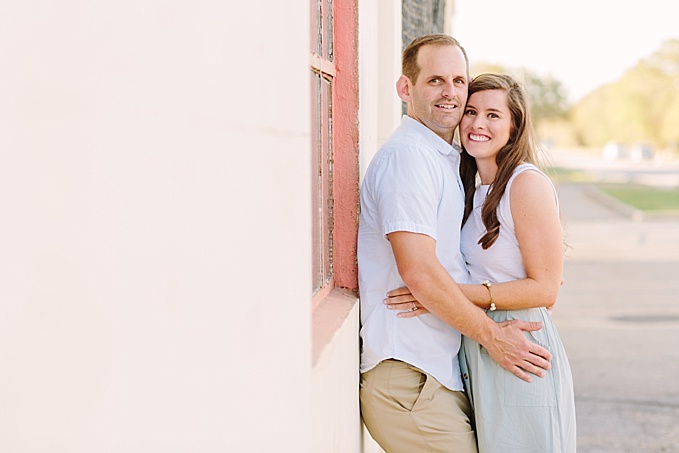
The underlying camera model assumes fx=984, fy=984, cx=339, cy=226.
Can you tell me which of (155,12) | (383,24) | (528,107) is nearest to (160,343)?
(155,12)

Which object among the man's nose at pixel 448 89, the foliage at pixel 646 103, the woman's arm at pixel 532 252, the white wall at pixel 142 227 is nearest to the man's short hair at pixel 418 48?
the man's nose at pixel 448 89

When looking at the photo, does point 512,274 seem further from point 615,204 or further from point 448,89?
point 615,204

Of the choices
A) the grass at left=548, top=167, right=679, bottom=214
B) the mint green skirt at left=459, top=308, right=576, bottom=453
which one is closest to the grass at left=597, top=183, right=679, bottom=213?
the grass at left=548, top=167, right=679, bottom=214

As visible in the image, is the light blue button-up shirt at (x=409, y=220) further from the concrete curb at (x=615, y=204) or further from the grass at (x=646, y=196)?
the grass at (x=646, y=196)

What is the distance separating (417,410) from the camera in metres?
3.52

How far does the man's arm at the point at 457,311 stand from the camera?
3.26 metres

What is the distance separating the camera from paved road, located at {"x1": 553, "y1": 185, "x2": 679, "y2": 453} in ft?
23.5

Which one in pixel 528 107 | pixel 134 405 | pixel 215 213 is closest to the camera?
pixel 134 405

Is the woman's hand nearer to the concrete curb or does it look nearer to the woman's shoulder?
the woman's shoulder

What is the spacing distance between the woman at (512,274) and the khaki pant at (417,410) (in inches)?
2.8

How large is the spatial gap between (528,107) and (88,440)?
2.89m

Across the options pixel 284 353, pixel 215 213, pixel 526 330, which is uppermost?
pixel 215 213

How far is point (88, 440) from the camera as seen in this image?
1.09 m

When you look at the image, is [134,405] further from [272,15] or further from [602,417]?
[602,417]
